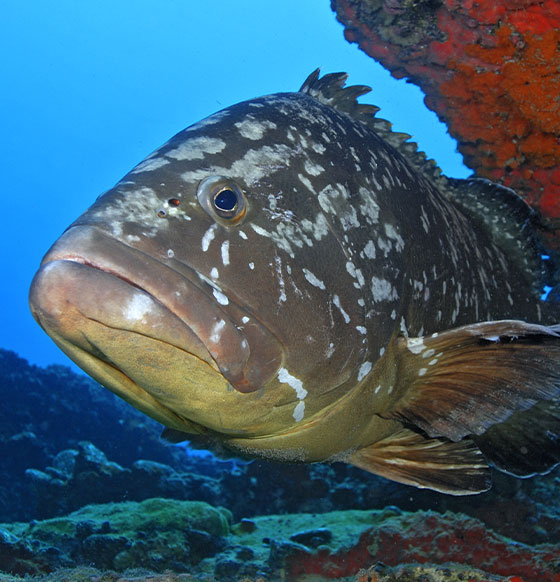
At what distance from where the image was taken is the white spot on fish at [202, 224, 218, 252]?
2.11 metres

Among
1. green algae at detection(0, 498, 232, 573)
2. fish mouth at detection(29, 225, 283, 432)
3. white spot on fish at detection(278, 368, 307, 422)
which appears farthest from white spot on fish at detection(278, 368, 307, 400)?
green algae at detection(0, 498, 232, 573)

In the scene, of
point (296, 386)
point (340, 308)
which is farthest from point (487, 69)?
point (296, 386)

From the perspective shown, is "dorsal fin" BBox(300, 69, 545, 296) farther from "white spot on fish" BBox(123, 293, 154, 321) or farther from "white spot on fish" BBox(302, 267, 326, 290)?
"white spot on fish" BBox(123, 293, 154, 321)

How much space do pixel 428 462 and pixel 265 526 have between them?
4.64m

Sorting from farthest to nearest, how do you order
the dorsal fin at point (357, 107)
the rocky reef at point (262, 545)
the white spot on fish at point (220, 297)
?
the rocky reef at point (262, 545), the dorsal fin at point (357, 107), the white spot on fish at point (220, 297)

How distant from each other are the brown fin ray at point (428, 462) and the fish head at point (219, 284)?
1.09 m

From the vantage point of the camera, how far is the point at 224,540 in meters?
6.69

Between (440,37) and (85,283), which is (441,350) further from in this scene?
(440,37)

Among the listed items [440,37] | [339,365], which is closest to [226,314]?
[339,365]

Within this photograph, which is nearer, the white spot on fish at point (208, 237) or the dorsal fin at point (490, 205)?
the white spot on fish at point (208, 237)

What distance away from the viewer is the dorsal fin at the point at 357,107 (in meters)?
3.74

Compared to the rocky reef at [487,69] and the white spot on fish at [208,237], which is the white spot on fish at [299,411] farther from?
the rocky reef at [487,69]

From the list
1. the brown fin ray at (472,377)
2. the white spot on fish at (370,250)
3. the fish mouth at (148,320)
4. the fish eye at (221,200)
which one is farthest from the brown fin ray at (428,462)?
the fish eye at (221,200)

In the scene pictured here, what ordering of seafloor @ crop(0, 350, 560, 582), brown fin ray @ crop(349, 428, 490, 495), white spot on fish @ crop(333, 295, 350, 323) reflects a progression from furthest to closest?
seafloor @ crop(0, 350, 560, 582) → brown fin ray @ crop(349, 428, 490, 495) → white spot on fish @ crop(333, 295, 350, 323)
